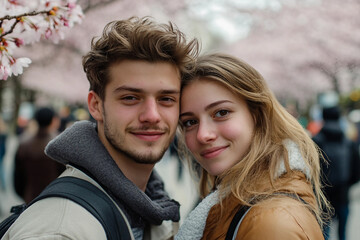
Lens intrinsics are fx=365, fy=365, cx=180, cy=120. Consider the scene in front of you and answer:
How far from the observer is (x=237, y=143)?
211 cm

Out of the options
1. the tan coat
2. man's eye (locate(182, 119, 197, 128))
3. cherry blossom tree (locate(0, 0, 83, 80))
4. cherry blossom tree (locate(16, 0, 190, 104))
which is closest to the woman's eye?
man's eye (locate(182, 119, 197, 128))

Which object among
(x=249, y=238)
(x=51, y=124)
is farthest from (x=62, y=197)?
(x=51, y=124)

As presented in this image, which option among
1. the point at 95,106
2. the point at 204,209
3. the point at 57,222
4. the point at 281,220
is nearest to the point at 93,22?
the point at 95,106

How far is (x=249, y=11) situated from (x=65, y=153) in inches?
434

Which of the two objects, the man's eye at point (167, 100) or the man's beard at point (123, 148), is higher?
the man's eye at point (167, 100)

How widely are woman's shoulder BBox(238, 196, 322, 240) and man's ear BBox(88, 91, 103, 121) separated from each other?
3.39 feet

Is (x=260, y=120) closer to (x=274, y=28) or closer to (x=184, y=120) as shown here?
(x=184, y=120)

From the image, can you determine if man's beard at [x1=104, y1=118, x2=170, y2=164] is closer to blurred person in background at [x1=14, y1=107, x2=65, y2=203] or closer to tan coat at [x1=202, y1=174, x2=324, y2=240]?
tan coat at [x1=202, y1=174, x2=324, y2=240]

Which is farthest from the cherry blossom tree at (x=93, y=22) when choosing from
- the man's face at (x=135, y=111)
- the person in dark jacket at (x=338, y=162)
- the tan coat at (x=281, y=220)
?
the tan coat at (x=281, y=220)

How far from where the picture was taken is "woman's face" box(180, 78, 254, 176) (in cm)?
209

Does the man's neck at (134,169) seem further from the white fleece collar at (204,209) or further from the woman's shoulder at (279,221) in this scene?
the woman's shoulder at (279,221)

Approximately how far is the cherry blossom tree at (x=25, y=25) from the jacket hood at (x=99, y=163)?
453 millimetres

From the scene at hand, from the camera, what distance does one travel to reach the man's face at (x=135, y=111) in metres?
2.02

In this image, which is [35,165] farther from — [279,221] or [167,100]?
[279,221]
